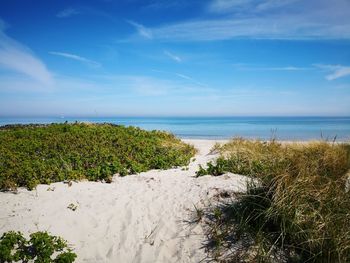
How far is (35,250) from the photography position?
17.7 ft

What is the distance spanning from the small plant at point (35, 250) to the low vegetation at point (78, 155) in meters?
2.70

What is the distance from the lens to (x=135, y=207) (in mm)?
6949

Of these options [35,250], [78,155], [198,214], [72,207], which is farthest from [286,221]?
[78,155]

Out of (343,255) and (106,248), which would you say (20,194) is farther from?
(343,255)

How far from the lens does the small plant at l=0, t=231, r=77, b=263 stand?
16.6ft

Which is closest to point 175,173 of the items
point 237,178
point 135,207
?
point 237,178

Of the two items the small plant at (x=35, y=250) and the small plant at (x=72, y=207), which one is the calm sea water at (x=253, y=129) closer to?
the small plant at (x=72, y=207)

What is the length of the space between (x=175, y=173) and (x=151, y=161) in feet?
4.28

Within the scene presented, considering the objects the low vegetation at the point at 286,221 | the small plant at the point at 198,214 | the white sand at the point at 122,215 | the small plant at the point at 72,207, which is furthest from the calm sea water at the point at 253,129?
the small plant at the point at 72,207

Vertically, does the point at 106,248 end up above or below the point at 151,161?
below

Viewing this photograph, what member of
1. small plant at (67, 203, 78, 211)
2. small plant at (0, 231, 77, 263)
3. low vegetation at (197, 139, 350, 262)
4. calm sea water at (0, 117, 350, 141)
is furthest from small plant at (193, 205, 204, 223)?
calm sea water at (0, 117, 350, 141)

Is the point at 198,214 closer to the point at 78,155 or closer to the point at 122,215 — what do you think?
the point at 122,215

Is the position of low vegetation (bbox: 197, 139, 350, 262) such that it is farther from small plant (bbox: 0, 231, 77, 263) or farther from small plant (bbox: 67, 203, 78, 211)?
small plant (bbox: 67, 203, 78, 211)

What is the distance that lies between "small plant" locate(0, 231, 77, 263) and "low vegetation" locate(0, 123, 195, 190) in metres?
2.70
